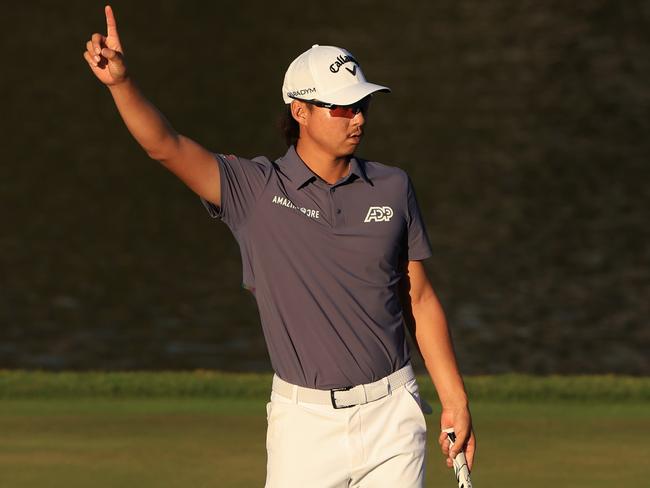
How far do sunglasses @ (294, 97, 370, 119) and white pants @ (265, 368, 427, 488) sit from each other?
809mm

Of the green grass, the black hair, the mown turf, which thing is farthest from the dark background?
the black hair

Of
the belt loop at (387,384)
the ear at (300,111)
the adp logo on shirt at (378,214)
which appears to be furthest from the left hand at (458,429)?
the ear at (300,111)

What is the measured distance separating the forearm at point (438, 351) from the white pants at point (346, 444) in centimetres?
17

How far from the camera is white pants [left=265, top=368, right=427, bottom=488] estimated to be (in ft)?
16.6

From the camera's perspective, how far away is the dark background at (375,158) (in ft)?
59.6

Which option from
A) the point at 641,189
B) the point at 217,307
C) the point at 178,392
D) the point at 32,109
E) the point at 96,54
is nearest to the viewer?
the point at 96,54

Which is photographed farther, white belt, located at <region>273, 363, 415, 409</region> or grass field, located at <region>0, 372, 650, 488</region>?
grass field, located at <region>0, 372, 650, 488</region>

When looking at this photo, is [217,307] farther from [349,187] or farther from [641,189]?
[349,187]

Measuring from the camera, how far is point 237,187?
5.11 m

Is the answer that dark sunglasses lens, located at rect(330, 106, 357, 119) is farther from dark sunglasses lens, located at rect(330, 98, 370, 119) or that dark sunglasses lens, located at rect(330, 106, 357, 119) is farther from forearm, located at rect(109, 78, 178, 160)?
forearm, located at rect(109, 78, 178, 160)

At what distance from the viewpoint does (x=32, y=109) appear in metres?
39.1

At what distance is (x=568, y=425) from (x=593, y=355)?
8.07 meters

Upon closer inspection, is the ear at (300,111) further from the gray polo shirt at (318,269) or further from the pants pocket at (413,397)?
the pants pocket at (413,397)

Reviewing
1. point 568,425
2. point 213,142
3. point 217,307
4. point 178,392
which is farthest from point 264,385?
point 213,142
